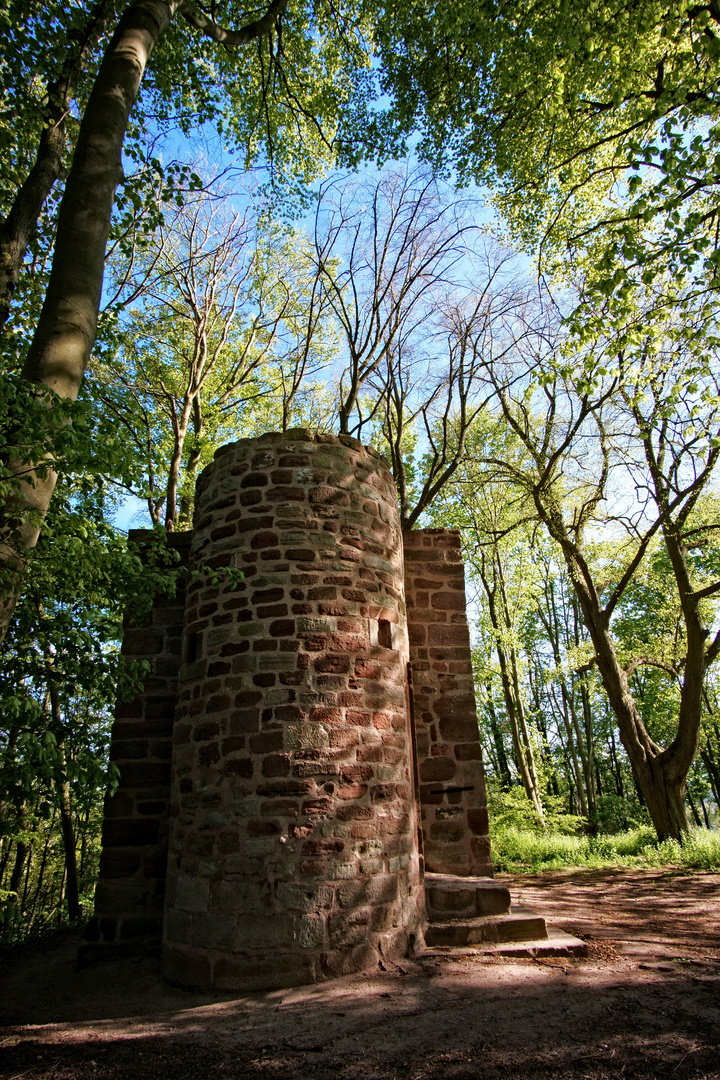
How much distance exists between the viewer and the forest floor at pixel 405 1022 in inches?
121

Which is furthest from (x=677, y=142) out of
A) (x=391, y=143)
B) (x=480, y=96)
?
(x=391, y=143)

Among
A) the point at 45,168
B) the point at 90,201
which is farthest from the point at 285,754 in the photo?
the point at 45,168

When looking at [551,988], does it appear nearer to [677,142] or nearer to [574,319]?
[574,319]

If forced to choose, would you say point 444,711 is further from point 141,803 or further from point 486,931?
point 141,803

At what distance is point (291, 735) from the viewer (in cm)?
471

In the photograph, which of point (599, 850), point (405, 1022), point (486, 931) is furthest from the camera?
point (599, 850)

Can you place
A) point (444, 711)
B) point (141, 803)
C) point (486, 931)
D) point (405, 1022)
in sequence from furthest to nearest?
point (444, 711)
point (141, 803)
point (486, 931)
point (405, 1022)

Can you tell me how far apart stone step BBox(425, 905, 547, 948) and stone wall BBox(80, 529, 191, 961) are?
8.63 feet

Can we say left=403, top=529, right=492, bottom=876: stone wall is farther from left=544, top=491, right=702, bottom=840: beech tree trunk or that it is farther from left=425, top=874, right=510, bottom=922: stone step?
left=544, top=491, right=702, bottom=840: beech tree trunk

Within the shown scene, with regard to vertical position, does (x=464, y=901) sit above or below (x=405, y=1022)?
above

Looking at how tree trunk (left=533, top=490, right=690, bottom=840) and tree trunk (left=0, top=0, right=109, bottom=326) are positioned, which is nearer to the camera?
tree trunk (left=0, top=0, right=109, bottom=326)

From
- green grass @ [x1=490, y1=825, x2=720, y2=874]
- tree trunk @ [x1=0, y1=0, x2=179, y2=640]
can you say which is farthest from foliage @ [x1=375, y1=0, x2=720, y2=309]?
green grass @ [x1=490, y1=825, x2=720, y2=874]

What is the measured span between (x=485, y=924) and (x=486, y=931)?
0.05m

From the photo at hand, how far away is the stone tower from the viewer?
4410mm
